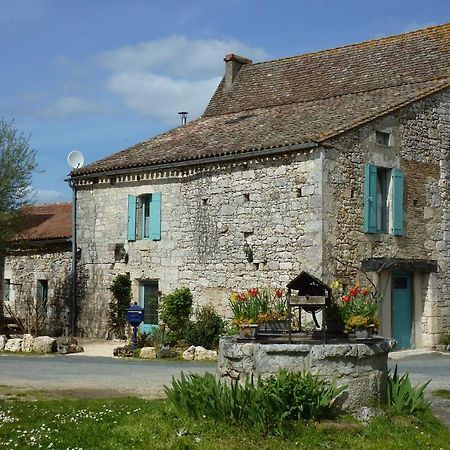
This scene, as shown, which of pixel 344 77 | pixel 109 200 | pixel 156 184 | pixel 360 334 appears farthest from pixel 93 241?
pixel 360 334

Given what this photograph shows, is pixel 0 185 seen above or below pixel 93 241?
above

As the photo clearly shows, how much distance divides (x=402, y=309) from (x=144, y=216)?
745cm

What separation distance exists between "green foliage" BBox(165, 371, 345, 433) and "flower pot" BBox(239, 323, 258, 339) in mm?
1432

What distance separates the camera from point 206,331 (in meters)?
18.5

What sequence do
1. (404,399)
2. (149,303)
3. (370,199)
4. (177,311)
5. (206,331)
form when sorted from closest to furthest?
(404,399) → (370,199) → (206,331) → (177,311) → (149,303)

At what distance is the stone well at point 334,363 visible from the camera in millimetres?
8570

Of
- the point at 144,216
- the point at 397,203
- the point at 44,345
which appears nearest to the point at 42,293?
the point at 144,216

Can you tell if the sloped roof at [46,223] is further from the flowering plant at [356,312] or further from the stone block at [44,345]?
the flowering plant at [356,312]

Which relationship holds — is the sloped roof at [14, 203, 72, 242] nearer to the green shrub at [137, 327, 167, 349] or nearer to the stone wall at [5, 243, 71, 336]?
the stone wall at [5, 243, 71, 336]

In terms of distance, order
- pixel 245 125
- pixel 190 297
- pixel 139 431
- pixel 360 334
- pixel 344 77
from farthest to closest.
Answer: pixel 344 77
pixel 245 125
pixel 190 297
pixel 360 334
pixel 139 431

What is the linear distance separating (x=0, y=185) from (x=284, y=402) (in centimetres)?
1559

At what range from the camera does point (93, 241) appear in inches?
880

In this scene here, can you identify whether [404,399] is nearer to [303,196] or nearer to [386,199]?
[303,196]

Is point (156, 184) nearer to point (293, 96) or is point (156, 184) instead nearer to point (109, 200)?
point (109, 200)
